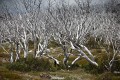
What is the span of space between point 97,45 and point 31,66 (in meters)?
61.3

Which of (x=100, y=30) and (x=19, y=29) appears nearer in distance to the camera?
(x=19, y=29)

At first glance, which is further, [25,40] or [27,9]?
[27,9]

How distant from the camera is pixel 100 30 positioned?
349ft

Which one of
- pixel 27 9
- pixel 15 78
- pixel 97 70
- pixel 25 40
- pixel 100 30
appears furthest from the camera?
pixel 100 30

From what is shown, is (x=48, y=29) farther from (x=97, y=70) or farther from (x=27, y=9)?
(x=97, y=70)

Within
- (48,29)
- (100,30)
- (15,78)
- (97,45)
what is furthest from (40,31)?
(100,30)

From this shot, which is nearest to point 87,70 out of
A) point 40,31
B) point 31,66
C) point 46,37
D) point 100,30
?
point 31,66

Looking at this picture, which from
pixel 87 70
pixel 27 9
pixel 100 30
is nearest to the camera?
pixel 87 70

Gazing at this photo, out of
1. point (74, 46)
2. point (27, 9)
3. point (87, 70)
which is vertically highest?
point (27, 9)

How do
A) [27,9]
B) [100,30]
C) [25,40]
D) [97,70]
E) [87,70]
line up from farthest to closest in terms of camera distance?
1. [100,30]
2. [27,9]
3. [25,40]
4. [87,70]
5. [97,70]

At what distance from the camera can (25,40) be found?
43.4m

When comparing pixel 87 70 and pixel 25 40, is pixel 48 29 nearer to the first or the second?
pixel 25 40

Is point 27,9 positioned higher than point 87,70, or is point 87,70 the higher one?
point 27,9

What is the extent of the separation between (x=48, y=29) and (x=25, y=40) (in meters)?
6.22
